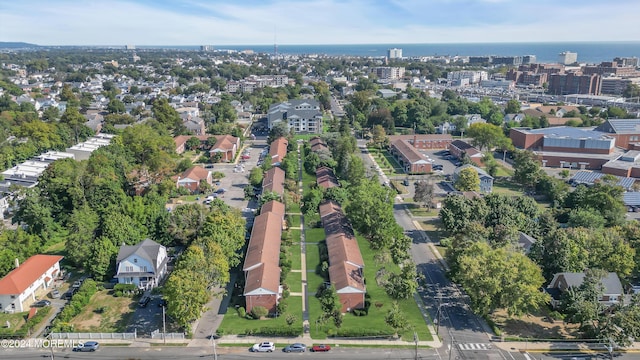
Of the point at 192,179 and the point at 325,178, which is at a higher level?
the point at 325,178

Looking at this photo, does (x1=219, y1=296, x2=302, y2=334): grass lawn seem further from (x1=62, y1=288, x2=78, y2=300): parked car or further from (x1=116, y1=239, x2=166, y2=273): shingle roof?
Result: (x1=62, y1=288, x2=78, y2=300): parked car

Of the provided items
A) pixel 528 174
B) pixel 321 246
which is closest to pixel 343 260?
pixel 321 246

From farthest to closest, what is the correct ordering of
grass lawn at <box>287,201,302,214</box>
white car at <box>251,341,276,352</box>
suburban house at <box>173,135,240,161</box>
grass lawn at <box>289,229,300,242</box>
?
suburban house at <box>173,135,240,161</box> < grass lawn at <box>287,201,302,214</box> < grass lawn at <box>289,229,300,242</box> < white car at <box>251,341,276,352</box>

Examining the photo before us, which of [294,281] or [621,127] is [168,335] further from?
[621,127]

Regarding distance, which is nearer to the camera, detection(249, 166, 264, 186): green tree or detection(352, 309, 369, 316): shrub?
detection(352, 309, 369, 316): shrub

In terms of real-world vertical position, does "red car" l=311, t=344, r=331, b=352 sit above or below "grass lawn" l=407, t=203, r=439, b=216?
below

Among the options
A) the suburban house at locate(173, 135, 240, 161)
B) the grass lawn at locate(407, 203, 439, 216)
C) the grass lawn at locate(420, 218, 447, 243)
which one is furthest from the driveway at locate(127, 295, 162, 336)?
the suburban house at locate(173, 135, 240, 161)
